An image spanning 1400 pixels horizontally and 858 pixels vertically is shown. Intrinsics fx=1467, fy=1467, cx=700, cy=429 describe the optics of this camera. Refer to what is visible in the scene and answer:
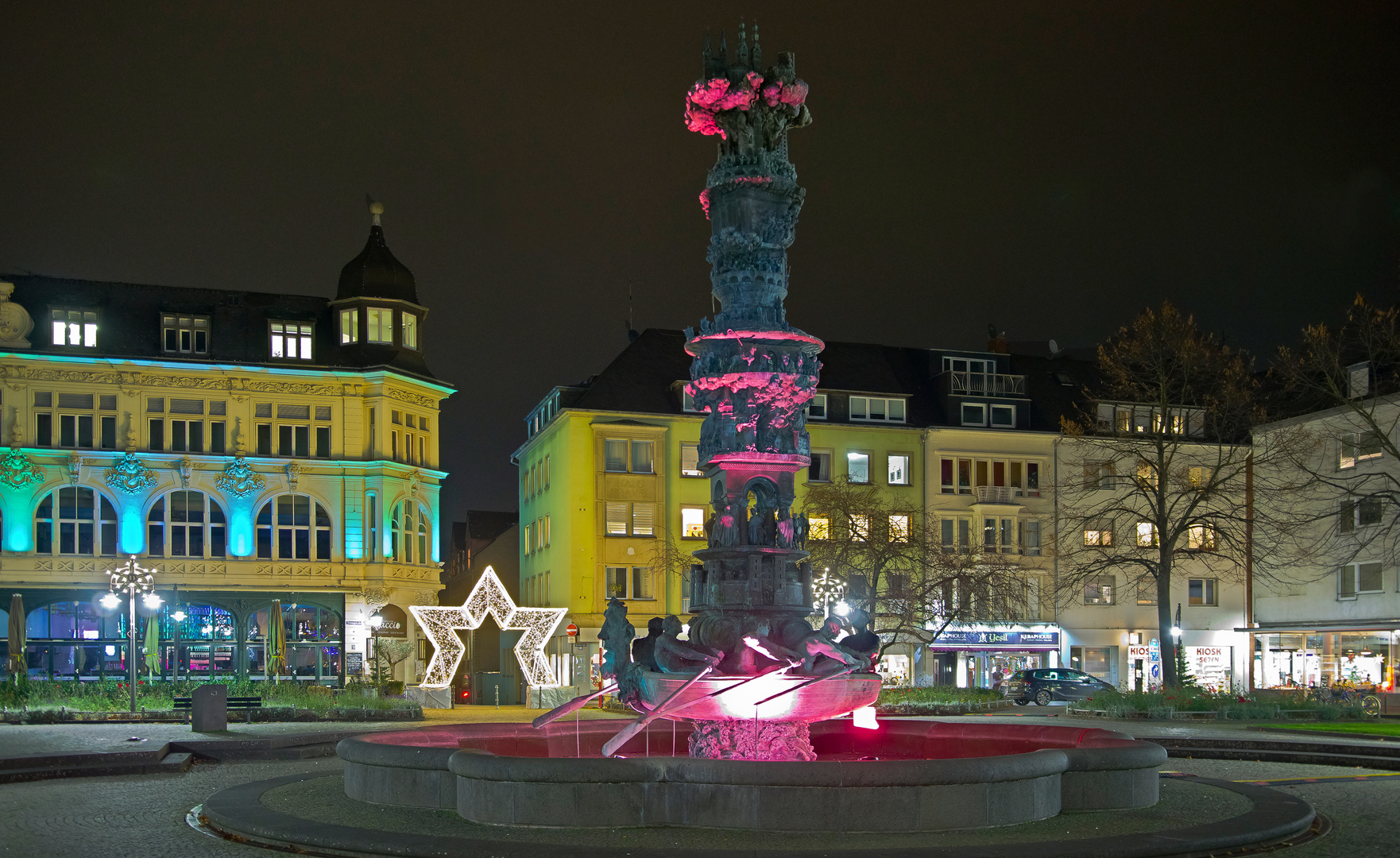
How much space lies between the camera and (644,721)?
639 inches

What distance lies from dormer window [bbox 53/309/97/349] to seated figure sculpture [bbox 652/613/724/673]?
43578mm

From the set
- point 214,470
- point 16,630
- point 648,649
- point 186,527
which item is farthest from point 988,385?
point 648,649

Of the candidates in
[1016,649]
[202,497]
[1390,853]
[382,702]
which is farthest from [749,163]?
[1016,649]

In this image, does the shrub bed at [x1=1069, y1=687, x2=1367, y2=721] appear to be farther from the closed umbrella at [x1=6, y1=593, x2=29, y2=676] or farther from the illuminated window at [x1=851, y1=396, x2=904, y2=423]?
the closed umbrella at [x1=6, y1=593, x2=29, y2=676]

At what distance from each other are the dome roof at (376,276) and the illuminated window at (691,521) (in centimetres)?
1423

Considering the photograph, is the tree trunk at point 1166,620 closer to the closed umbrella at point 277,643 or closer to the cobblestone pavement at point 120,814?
the closed umbrella at point 277,643

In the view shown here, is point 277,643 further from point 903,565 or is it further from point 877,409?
point 877,409

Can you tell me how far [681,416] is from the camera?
60188 millimetres

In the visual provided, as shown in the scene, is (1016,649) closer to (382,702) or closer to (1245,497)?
(1245,497)

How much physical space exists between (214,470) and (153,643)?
6744 millimetres

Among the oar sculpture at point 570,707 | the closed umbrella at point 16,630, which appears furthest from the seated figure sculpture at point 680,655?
the closed umbrella at point 16,630

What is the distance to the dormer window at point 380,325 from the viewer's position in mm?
58906

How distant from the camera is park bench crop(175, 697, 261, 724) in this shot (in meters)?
34.9

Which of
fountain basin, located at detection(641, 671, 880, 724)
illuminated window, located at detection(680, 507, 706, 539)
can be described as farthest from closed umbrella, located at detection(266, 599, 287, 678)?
fountain basin, located at detection(641, 671, 880, 724)
